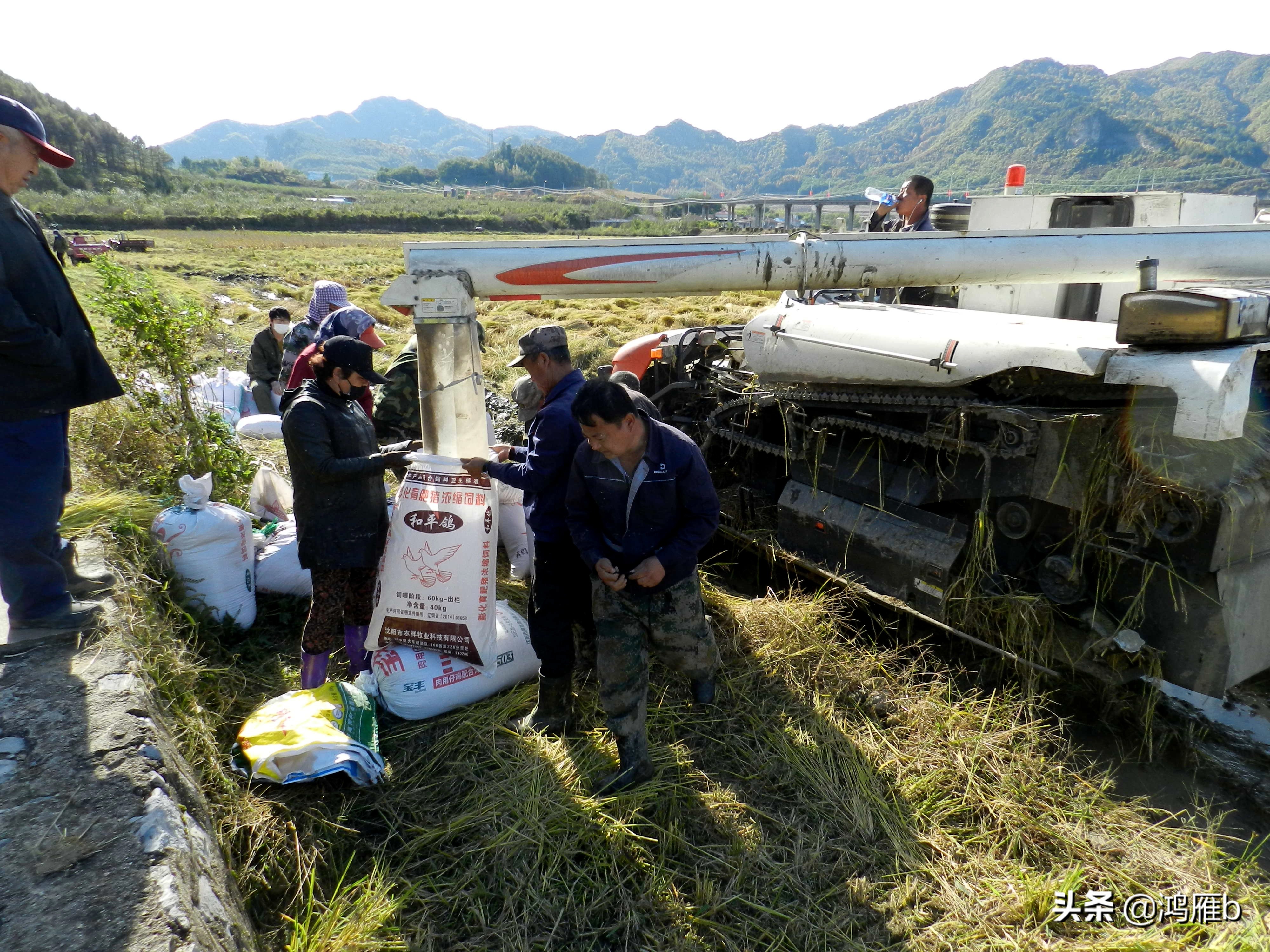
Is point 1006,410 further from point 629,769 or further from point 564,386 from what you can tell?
point 629,769

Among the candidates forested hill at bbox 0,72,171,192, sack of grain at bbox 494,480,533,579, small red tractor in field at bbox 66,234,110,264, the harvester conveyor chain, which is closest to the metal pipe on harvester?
the harvester conveyor chain

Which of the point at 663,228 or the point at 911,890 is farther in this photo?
the point at 663,228

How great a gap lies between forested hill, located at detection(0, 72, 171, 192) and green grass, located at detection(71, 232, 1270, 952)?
74.6m

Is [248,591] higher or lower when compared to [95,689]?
lower

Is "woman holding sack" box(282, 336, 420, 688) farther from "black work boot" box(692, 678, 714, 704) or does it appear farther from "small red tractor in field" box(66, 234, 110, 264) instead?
"small red tractor in field" box(66, 234, 110, 264)

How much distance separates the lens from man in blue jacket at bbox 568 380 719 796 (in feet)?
9.63

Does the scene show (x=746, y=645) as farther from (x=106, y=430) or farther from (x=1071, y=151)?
(x=1071, y=151)

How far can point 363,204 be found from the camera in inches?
3725

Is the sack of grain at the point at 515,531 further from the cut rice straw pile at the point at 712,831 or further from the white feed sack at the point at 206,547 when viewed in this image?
the white feed sack at the point at 206,547

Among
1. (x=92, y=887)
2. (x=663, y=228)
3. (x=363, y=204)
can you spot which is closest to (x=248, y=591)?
(x=92, y=887)

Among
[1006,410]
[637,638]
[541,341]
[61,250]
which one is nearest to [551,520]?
[637,638]

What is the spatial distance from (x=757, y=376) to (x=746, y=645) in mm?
1849

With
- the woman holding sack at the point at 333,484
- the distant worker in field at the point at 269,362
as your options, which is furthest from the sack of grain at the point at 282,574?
the distant worker in field at the point at 269,362

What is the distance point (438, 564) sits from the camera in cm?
346
